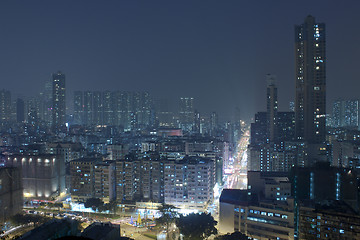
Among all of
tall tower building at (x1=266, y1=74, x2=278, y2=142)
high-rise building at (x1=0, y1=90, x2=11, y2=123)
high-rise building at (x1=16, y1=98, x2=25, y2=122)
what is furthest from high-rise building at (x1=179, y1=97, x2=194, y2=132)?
tall tower building at (x1=266, y1=74, x2=278, y2=142)

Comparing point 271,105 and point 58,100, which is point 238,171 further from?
point 58,100

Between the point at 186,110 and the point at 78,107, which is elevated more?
the point at 78,107

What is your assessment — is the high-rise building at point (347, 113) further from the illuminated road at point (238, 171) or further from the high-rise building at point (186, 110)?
the high-rise building at point (186, 110)

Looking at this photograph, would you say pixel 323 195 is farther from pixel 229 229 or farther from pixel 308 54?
pixel 308 54

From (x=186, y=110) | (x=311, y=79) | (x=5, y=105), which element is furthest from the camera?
(x=186, y=110)

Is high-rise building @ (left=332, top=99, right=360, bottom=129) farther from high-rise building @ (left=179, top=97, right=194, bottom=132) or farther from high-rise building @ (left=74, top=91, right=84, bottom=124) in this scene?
high-rise building @ (left=74, top=91, right=84, bottom=124)

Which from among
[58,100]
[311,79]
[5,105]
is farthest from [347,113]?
[5,105]
